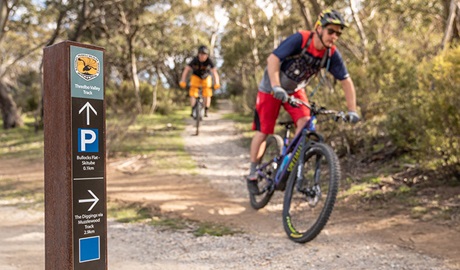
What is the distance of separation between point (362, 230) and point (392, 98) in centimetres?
273

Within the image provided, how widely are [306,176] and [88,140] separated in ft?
8.28

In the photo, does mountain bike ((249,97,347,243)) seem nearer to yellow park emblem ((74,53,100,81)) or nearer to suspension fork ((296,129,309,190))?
suspension fork ((296,129,309,190))

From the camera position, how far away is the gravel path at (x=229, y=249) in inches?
128

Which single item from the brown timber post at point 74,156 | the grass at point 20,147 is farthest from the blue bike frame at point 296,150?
the grass at point 20,147

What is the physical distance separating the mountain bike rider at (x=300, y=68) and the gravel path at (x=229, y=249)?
1.05 metres

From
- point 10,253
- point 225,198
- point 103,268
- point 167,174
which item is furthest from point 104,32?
point 103,268

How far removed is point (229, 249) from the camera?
3.67m

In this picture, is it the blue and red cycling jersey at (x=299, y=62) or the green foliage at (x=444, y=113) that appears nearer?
the blue and red cycling jersey at (x=299, y=62)

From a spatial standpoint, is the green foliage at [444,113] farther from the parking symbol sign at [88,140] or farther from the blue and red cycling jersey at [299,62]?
the parking symbol sign at [88,140]

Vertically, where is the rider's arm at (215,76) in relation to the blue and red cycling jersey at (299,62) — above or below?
above

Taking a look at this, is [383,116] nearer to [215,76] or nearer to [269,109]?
[269,109]

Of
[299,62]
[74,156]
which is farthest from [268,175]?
[74,156]

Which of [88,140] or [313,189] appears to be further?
[313,189]

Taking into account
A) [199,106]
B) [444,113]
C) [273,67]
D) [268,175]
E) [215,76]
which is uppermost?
[215,76]
